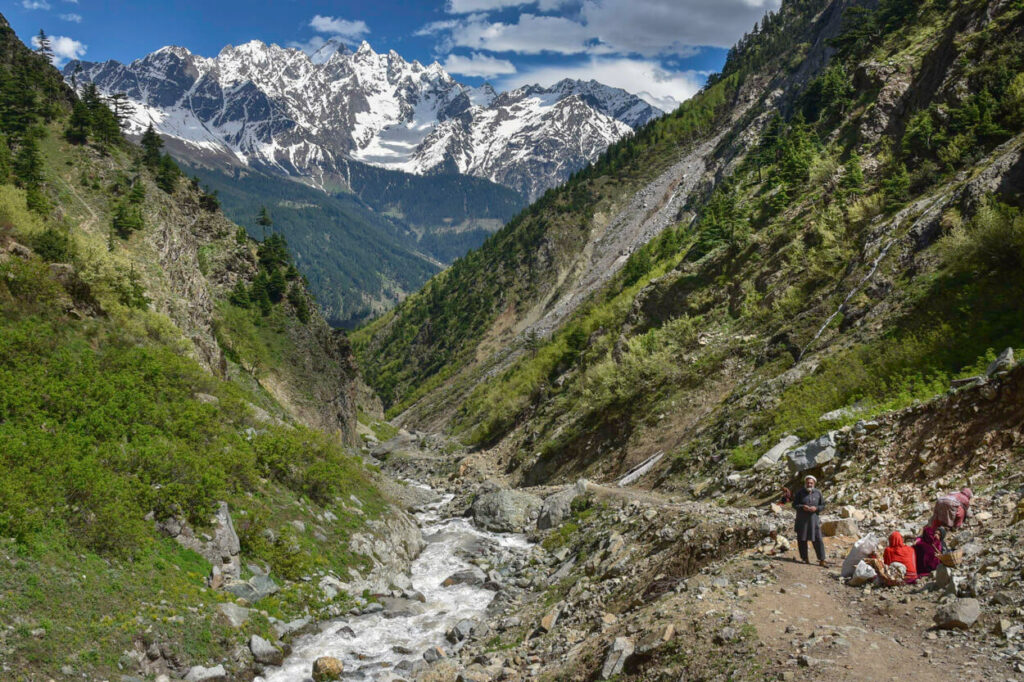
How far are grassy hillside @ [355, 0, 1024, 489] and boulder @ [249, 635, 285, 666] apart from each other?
59.1 feet

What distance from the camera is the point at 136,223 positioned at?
4025 cm

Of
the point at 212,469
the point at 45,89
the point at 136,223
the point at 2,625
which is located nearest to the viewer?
the point at 2,625

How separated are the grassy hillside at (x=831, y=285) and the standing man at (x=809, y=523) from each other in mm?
8847

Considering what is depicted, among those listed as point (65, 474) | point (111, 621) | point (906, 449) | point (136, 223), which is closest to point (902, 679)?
point (906, 449)

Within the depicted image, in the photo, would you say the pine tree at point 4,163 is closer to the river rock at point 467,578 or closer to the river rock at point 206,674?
the river rock at point 206,674

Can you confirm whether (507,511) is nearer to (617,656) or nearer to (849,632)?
(617,656)

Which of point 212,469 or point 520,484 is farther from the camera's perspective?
point 520,484

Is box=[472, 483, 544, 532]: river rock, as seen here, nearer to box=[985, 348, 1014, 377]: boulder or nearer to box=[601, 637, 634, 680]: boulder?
box=[601, 637, 634, 680]: boulder

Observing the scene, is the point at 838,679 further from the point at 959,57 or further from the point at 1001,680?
the point at 959,57

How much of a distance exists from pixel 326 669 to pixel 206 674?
318cm

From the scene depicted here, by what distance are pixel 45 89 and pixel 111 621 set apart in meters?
61.0

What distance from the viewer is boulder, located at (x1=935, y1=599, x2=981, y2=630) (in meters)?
9.28

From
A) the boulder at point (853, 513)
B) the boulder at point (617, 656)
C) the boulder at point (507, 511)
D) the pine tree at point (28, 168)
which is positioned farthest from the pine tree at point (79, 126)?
the boulder at point (853, 513)

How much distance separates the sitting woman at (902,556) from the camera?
1122 cm
